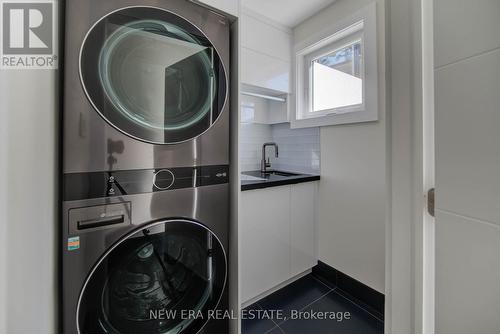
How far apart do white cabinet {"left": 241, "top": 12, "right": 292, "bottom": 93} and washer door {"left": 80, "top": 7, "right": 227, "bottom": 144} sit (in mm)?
888

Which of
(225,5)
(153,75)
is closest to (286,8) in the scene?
(225,5)

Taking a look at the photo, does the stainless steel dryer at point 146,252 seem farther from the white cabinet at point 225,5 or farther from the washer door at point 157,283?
the white cabinet at point 225,5

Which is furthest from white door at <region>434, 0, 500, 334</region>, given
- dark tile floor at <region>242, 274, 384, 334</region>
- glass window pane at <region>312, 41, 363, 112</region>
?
glass window pane at <region>312, 41, 363, 112</region>

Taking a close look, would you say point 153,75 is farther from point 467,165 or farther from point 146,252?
point 467,165

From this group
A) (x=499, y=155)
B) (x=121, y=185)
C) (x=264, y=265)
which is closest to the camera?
(x=499, y=155)

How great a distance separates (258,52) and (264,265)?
1640 millimetres

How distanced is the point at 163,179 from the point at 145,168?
72 millimetres

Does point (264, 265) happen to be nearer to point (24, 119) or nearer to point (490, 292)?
point (490, 292)

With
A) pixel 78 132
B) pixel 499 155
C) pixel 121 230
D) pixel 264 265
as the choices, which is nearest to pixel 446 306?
pixel 499 155

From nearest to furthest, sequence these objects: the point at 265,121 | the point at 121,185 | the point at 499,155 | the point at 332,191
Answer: the point at 499,155 < the point at 121,185 < the point at 332,191 < the point at 265,121

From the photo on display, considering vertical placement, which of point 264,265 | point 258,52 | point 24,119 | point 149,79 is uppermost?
point 258,52

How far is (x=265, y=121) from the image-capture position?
87.7 inches

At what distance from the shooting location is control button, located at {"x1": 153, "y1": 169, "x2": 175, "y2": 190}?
78cm

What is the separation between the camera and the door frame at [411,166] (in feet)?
1.40
